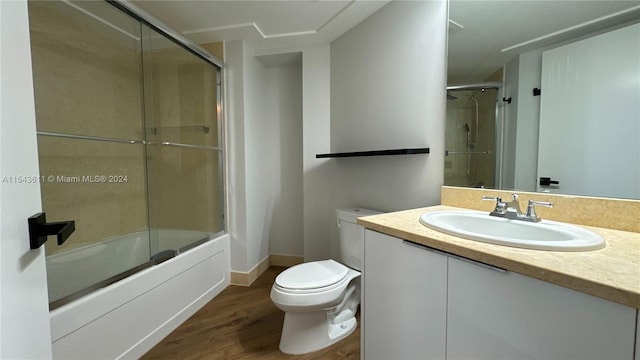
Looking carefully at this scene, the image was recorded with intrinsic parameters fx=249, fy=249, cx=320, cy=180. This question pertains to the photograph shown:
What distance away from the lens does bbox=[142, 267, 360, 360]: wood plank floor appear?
1.38m

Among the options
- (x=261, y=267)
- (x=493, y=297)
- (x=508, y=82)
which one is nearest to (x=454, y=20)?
(x=508, y=82)

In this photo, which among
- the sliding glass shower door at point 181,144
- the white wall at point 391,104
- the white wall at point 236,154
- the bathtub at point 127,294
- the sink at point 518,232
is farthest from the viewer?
the white wall at point 236,154

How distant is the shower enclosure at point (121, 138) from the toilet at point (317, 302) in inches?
33.8

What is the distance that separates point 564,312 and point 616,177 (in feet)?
2.38

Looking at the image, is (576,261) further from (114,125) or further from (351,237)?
(114,125)

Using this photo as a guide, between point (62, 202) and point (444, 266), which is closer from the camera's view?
point (444, 266)

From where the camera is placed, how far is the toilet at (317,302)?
4.32 ft

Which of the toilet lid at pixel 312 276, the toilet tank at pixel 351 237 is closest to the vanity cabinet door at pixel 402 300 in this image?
the toilet lid at pixel 312 276

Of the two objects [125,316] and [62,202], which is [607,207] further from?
[62,202]

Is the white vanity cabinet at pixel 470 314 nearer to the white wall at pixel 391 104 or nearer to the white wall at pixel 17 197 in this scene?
the white wall at pixel 391 104

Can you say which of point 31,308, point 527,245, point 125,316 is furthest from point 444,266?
point 125,316

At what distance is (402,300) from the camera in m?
0.91

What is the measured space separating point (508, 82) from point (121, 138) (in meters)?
2.55

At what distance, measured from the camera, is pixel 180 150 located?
2.04 meters
